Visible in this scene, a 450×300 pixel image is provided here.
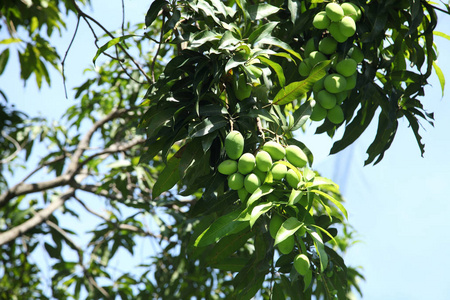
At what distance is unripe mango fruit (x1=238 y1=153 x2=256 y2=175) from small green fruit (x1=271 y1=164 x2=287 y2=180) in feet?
0.13

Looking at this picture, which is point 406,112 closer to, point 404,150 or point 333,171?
point 404,150

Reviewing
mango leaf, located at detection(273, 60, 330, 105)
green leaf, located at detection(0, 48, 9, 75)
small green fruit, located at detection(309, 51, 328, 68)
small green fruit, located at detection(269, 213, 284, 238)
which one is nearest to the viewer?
small green fruit, located at detection(269, 213, 284, 238)

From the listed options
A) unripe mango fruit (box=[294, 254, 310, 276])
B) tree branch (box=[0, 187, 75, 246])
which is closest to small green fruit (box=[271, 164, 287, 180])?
unripe mango fruit (box=[294, 254, 310, 276])

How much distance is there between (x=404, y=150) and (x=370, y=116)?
174 cm

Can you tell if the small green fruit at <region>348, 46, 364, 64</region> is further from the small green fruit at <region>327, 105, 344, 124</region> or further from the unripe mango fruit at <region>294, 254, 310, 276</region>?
the unripe mango fruit at <region>294, 254, 310, 276</region>

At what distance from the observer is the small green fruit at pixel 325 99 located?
1.03 meters

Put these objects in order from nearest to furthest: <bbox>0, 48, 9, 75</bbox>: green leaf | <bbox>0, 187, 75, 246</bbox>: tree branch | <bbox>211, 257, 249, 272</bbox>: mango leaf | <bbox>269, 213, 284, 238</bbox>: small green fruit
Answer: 1. <bbox>269, 213, 284, 238</bbox>: small green fruit
2. <bbox>211, 257, 249, 272</bbox>: mango leaf
3. <bbox>0, 187, 75, 246</bbox>: tree branch
4. <bbox>0, 48, 9, 75</bbox>: green leaf

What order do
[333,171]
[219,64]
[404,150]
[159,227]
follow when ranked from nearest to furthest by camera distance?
[219,64] → [159,227] → [404,150] → [333,171]

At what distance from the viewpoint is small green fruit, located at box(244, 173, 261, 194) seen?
2.85ft

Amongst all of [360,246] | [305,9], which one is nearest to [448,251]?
[360,246]

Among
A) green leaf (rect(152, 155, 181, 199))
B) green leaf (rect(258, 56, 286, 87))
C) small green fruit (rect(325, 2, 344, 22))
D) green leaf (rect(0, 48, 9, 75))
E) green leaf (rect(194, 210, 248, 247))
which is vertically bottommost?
green leaf (rect(194, 210, 248, 247))

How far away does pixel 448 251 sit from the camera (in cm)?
280

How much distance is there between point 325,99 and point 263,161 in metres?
0.25

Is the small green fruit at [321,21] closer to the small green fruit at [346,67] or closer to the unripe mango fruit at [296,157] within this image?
the small green fruit at [346,67]
